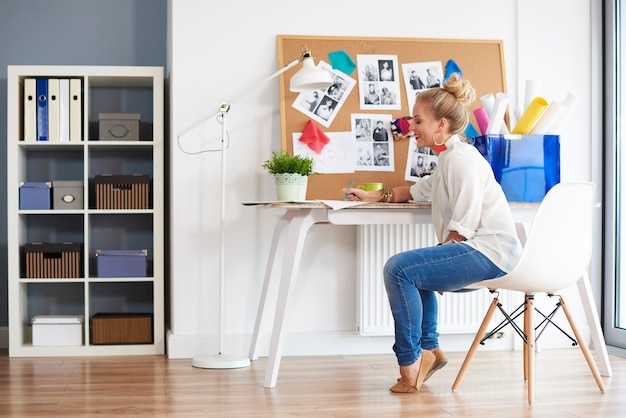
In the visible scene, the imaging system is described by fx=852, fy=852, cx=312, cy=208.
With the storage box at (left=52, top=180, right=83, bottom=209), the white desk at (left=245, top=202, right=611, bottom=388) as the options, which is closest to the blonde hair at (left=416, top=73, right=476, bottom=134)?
the white desk at (left=245, top=202, right=611, bottom=388)

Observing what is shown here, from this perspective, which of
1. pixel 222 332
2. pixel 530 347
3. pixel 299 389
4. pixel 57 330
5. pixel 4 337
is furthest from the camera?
pixel 4 337

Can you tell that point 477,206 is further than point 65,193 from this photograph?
No

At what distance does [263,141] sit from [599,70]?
1695mm

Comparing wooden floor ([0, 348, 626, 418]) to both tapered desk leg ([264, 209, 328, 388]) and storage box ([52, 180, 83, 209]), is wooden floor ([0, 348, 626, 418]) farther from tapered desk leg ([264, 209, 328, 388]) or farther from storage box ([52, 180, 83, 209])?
storage box ([52, 180, 83, 209])

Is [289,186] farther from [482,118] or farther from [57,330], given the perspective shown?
[57,330]

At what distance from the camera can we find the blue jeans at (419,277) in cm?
285

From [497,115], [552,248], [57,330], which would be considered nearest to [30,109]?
[57,330]

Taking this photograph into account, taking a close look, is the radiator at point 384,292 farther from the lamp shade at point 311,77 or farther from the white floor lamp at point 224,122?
the lamp shade at point 311,77

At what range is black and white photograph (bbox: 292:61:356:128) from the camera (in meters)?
3.82

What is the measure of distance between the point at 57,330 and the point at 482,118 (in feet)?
7.08

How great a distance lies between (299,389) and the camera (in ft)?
9.98

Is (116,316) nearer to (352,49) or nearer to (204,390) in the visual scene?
(204,390)

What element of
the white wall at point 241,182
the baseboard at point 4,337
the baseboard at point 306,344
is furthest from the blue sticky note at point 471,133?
the baseboard at point 4,337

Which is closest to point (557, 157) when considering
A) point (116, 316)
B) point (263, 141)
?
point (263, 141)
